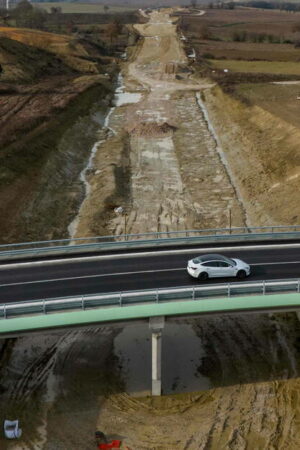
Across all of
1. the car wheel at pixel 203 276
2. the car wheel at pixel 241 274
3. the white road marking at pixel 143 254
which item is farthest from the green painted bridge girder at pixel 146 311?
the white road marking at pixel 143 254

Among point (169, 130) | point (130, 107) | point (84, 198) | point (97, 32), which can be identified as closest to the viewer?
point (84, 198)

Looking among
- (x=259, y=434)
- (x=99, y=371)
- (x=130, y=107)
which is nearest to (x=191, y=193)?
(x=99, y=371)

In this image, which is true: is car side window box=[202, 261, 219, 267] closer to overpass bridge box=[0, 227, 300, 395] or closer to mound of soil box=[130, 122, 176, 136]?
overpass bridge box=[0, 227, 300, 395]

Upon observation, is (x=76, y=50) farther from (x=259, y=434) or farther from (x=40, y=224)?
(x=259, y=434)

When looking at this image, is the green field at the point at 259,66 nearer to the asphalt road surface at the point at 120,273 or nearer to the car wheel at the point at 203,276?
the asphalt road surface at the point at 120,273

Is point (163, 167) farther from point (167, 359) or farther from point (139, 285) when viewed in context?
point (139, 285)

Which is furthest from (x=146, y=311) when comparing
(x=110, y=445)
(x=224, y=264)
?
(x=110, y=445)
